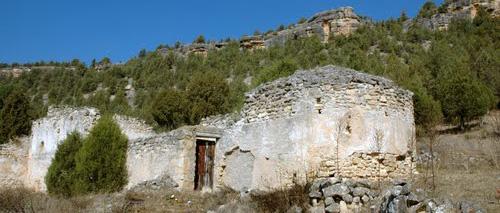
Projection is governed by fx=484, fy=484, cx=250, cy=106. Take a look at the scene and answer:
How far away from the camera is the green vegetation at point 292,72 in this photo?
888 inches

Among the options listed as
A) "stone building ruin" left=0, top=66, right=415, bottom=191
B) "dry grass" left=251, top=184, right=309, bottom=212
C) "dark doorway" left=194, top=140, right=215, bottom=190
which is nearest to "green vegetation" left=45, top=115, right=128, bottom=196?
→ "stone building ruin" left=0, top=66, right=415, bottom=191

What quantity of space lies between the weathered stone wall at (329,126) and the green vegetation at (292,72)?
370 inches

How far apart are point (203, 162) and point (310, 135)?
433 cm

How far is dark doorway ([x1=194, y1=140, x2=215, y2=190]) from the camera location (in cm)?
1316

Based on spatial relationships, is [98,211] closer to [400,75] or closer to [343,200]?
[343,200]

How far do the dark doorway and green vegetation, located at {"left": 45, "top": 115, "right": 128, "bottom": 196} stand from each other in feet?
8.88

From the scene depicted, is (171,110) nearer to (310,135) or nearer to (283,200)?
(310,135)

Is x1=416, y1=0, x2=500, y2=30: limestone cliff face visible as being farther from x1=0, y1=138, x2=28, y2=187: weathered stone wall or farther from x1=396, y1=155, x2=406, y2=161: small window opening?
x1=396, y1=155, x2=406, y2=161: small window opening

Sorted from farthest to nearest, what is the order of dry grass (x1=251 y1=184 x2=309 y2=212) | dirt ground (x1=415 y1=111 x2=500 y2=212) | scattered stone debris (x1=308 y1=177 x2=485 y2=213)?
1. dry grass (x1=251 y1=184 x2=309 y2=212)
2. dirt ground (x1=415 y1=111 x2=500 y2=212)
3. scattered stone debris (x1=308 y1=177 x2=485 y2=213)

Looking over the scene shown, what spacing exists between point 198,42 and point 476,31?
89.3ft

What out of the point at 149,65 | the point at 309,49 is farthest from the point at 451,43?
the point at 149,65

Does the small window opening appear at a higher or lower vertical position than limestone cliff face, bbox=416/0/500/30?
lower

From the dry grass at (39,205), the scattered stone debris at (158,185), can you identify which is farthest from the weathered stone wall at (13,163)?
the dry grass at (39,205)

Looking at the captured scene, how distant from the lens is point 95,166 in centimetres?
1484
